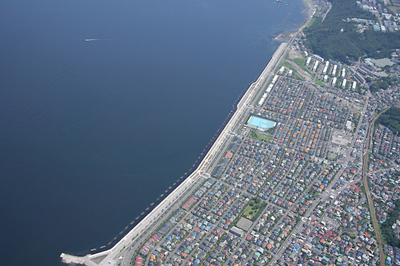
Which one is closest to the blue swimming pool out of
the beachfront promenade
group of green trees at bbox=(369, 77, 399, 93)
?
the beachfront promenade

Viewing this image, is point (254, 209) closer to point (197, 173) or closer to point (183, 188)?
point (197, 173)

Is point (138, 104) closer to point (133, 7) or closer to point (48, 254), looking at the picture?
point (48, 254)

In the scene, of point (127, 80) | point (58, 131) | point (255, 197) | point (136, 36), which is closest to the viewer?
point (255, 197)

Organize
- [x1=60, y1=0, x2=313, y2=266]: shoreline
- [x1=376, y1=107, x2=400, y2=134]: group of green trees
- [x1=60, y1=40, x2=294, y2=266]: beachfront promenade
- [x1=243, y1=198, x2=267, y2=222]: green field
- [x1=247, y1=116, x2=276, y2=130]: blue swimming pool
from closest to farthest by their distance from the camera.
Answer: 1. [x1=60, y1=40, x2=294, y2=266]: beachfront promenade
2. [x1=60, y1=0, x2=313, y2=266]: shoreline
3. [x1=243, y1=198, x2=267, y2=222]: green field
4. [x1=247, y1=116, x2=276, y2=130]: blue swimming pool
5. [x1=376, y1=107, x2=400, y2=134]: group of green trees

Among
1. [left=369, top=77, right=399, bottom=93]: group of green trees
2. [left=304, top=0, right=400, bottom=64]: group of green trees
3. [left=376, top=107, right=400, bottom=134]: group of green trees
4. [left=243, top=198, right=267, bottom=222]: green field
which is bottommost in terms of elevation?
[left=243, top=198, right=267, bottom=222]: green field

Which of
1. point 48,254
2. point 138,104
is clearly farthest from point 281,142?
point 48,254

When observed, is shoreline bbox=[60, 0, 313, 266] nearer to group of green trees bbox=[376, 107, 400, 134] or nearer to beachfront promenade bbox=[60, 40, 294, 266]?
beachfront promenade bbox=[60, 40, 294, 266]

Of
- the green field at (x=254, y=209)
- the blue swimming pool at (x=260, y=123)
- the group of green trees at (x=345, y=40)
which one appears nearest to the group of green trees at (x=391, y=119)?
the group of green trees at (x=345, y=40)
